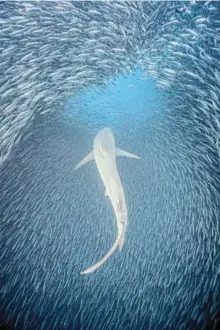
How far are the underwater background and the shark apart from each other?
634mm

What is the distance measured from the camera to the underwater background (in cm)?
385

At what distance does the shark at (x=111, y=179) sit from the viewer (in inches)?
120

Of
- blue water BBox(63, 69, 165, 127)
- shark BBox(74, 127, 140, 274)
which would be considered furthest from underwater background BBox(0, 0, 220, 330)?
shark BBox(74, 127, 140, 274)

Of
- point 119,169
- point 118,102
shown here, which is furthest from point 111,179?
point 118,102

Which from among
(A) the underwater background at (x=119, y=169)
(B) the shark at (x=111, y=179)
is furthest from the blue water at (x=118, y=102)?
(B) the shark at (x=111, y=179)

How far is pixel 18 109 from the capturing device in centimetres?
392

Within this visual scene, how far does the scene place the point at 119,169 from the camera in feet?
14.4

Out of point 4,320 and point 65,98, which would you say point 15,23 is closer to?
point 65,98

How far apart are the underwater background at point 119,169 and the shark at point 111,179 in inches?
25.0

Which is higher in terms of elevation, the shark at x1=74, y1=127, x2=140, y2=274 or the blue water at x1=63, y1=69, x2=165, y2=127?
the blue water at x1=63, y1=69, x2=165, y2=127

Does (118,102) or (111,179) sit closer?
(111,179)

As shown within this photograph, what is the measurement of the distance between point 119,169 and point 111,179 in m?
1.10

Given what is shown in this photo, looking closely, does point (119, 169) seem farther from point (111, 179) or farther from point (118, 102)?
point (111, 179)

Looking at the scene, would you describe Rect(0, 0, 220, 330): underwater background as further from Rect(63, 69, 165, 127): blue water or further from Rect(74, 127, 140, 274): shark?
Rect(74, 127, 140, 274): shark
